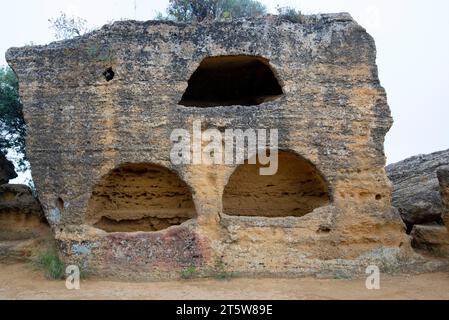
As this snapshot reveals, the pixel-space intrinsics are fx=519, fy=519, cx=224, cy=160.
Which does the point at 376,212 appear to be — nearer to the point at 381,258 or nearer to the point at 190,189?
the point at 381,258

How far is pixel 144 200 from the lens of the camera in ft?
34.9

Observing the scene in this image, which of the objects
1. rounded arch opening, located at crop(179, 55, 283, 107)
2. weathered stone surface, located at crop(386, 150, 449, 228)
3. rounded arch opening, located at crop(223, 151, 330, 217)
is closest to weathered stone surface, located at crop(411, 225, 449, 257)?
weathered stone surface, located at crop(386, 150, 449, 228)

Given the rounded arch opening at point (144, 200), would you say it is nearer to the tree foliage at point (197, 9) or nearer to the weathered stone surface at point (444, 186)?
the weathered stone surface at point (444, 186)

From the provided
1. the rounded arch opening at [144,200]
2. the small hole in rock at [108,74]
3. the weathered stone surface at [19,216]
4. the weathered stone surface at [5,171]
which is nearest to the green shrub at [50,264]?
the rounded arch opening at [144,200]

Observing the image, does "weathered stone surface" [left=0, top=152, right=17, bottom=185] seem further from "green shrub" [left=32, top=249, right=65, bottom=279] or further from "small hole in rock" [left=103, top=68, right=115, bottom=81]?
"small hole in rock" [left=103, top=68, right=115, bottom=81]

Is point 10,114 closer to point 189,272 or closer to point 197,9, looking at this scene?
point 197,9

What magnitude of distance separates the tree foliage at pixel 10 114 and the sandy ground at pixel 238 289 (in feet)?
18.0

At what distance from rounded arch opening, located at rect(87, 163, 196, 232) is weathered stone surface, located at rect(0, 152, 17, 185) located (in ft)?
11.9

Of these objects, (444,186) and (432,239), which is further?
(432,239)

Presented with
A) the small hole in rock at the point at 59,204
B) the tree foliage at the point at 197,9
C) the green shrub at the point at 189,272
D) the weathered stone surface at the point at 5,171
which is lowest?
the green shrub at the point at 189,272

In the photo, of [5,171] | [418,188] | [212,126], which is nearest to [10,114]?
[5,171]

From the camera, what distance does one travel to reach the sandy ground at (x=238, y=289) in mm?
7949

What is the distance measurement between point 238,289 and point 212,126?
307 centimetres

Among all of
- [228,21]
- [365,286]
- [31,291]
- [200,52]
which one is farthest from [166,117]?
[365,286]
